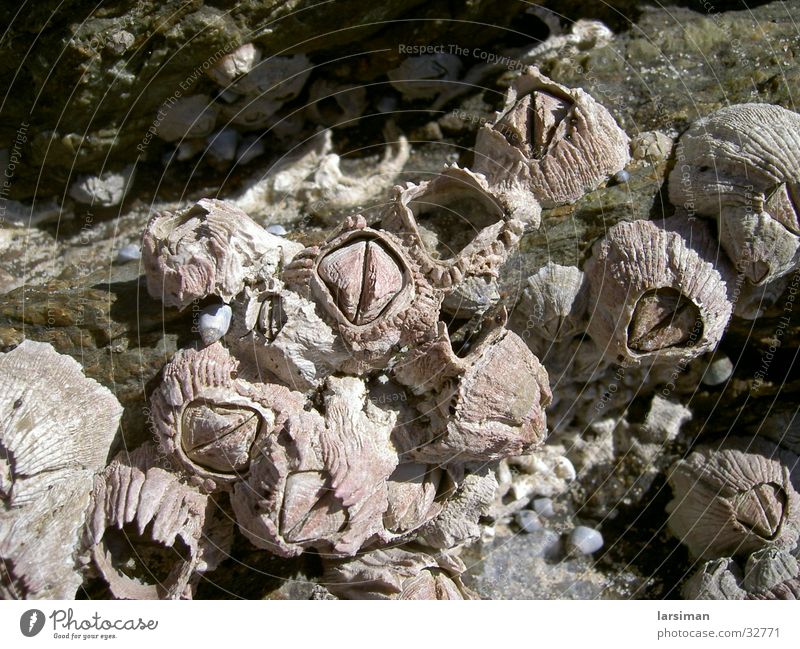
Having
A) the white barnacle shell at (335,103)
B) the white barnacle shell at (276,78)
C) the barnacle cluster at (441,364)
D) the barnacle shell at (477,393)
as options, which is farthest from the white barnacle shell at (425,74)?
the barnacle shell at (477,393)

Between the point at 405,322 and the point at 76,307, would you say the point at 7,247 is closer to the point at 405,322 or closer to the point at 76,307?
the point at 76,307

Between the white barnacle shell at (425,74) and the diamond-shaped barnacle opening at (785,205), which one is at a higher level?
the white barnacle shell at (425,74)

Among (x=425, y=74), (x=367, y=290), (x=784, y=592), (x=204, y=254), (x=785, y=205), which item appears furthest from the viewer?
(x=425, y=74)

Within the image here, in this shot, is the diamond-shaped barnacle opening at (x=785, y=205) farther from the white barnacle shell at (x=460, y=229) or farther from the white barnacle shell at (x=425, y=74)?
the white barnacle shell at (x=425, y=74)

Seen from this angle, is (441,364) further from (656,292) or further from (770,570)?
(770,570)

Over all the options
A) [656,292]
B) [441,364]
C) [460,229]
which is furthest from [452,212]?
[656,292]

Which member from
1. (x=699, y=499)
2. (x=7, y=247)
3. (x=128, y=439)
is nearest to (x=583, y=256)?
(x=699, y=499)
